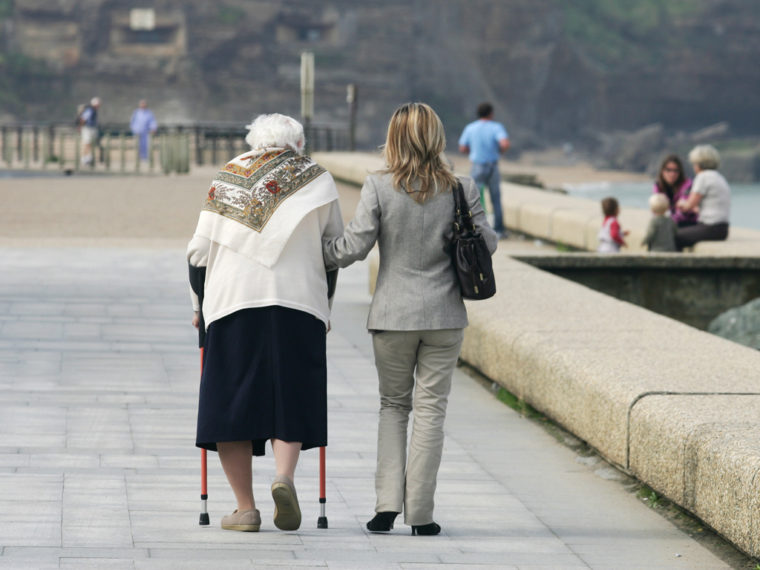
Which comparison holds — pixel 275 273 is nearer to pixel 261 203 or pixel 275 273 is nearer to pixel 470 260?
pixel 261 203

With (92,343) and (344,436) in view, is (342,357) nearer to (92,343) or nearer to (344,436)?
(92,343)

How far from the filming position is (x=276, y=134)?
4805 mm

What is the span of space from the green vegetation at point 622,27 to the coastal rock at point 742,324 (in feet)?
312

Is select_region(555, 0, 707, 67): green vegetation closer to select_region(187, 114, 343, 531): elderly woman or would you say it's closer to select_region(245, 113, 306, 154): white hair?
select_region(245, 113, 306, 154): white hair

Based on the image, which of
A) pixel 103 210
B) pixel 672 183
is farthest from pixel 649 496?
pixel 103 210

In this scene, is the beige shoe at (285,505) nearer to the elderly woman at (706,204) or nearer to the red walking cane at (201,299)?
the red walking cane at (201,299)

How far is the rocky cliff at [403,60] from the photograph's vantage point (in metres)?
85.1

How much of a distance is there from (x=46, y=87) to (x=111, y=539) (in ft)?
275

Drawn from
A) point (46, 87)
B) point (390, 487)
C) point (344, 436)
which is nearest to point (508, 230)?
point (344, 436)

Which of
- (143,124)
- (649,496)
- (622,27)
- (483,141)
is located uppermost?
(622,27)

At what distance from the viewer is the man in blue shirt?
1662cm

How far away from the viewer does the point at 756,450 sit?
452 centimetres

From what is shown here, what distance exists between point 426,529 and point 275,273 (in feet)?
3.44

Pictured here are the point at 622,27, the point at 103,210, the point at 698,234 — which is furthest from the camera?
the point at 622,27
